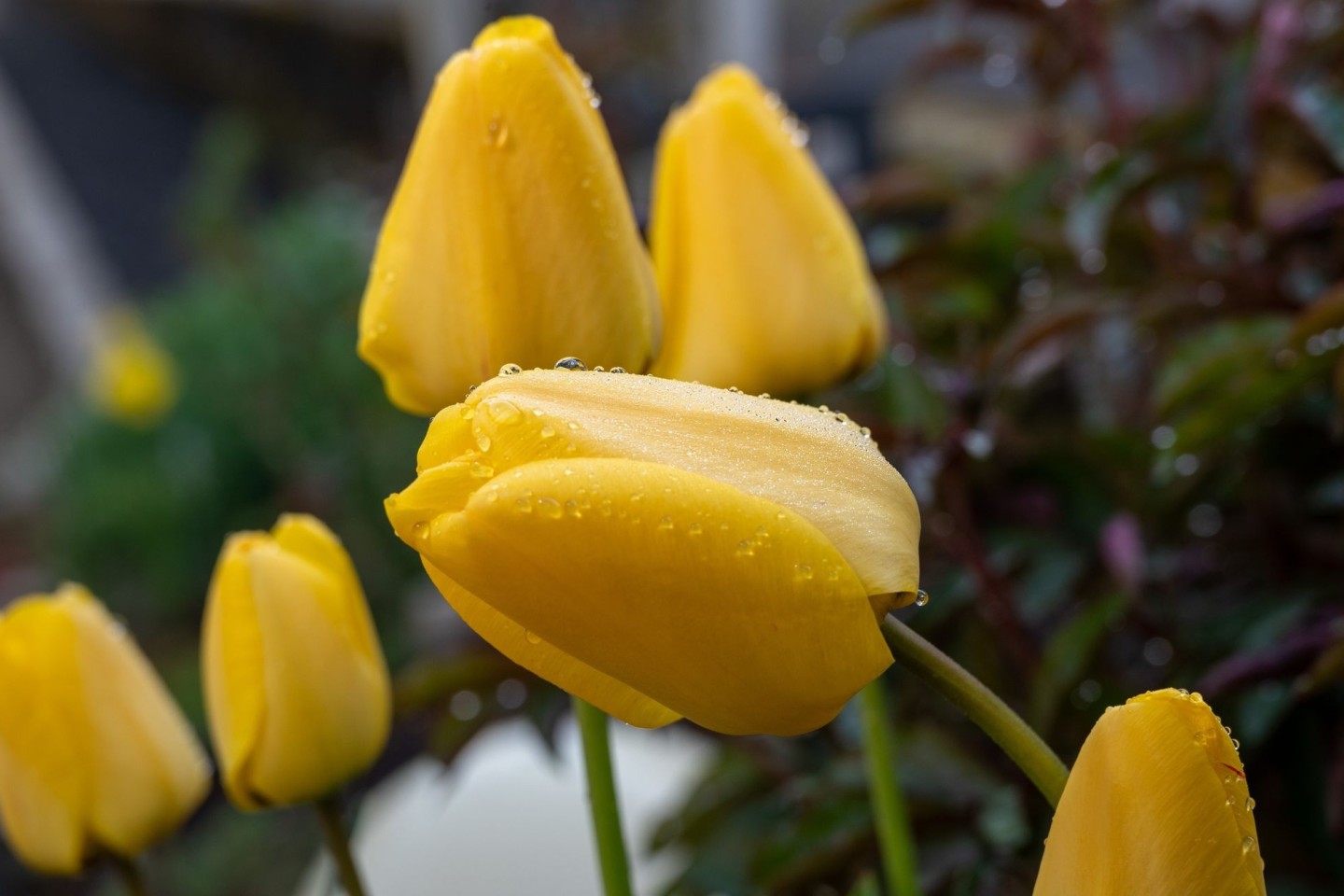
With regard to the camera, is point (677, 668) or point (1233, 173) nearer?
point (677, 668)

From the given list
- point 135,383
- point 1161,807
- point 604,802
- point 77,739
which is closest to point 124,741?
point 77,739

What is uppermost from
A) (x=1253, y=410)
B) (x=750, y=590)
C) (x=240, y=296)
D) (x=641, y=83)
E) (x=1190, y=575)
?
(x=750, y=590)

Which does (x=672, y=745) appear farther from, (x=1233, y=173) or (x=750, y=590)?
(x=750, y=590)

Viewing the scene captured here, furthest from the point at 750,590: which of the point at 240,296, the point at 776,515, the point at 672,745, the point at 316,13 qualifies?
the point at 316,13

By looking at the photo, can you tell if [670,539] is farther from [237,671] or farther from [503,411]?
[237,671]

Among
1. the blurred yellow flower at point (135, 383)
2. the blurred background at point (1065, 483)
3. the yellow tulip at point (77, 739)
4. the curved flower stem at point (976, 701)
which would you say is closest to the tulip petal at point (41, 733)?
the yellow tulip at point (77, 739)

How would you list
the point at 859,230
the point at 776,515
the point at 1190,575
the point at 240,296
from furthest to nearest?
the point at 240,296 < the point at 859,230 < the point at 1190,575 < the point at 776,515

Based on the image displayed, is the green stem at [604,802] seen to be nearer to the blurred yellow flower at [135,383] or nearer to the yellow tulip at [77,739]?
the yellow tulip at [77,739]
